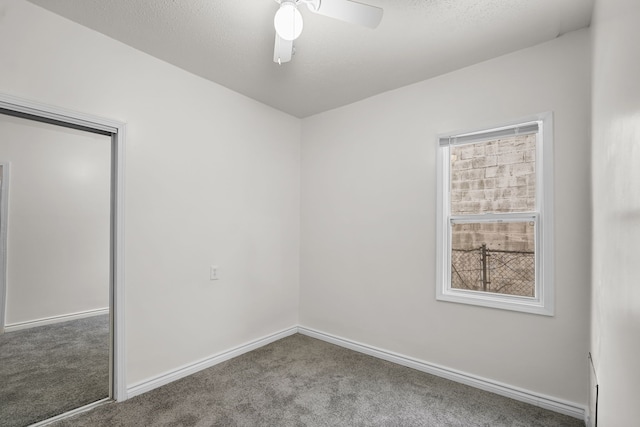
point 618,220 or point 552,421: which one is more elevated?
point 618,220

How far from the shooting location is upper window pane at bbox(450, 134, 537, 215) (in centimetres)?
241

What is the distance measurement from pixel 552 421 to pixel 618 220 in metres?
1.69

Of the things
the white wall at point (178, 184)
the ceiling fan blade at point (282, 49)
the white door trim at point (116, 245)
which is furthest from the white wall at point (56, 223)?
the ceiling fan blade at point (282, 49)

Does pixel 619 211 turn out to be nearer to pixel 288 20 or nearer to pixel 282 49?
pixel 288 20

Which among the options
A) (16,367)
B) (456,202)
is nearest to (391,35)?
(456,202)

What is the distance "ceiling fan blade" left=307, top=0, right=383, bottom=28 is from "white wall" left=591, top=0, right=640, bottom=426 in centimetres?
98

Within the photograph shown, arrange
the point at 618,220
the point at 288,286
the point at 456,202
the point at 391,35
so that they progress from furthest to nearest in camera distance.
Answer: the point at 288,286, the point at 456,202, the point at 391,35, the point at 618,220

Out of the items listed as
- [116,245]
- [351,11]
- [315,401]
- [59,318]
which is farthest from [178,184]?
[315,401]

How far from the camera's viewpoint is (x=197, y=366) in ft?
8.95

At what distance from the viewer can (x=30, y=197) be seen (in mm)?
2270

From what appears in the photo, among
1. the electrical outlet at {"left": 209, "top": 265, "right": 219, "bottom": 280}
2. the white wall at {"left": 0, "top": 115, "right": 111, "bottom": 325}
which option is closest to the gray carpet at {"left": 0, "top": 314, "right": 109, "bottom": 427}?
the white wall at {"left": 0, "top": 115, "right": 111, "bottom": 325}

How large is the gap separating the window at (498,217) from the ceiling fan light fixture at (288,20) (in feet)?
5.40

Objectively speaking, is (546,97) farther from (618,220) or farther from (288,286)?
(288,286)

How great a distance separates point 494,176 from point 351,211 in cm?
136
